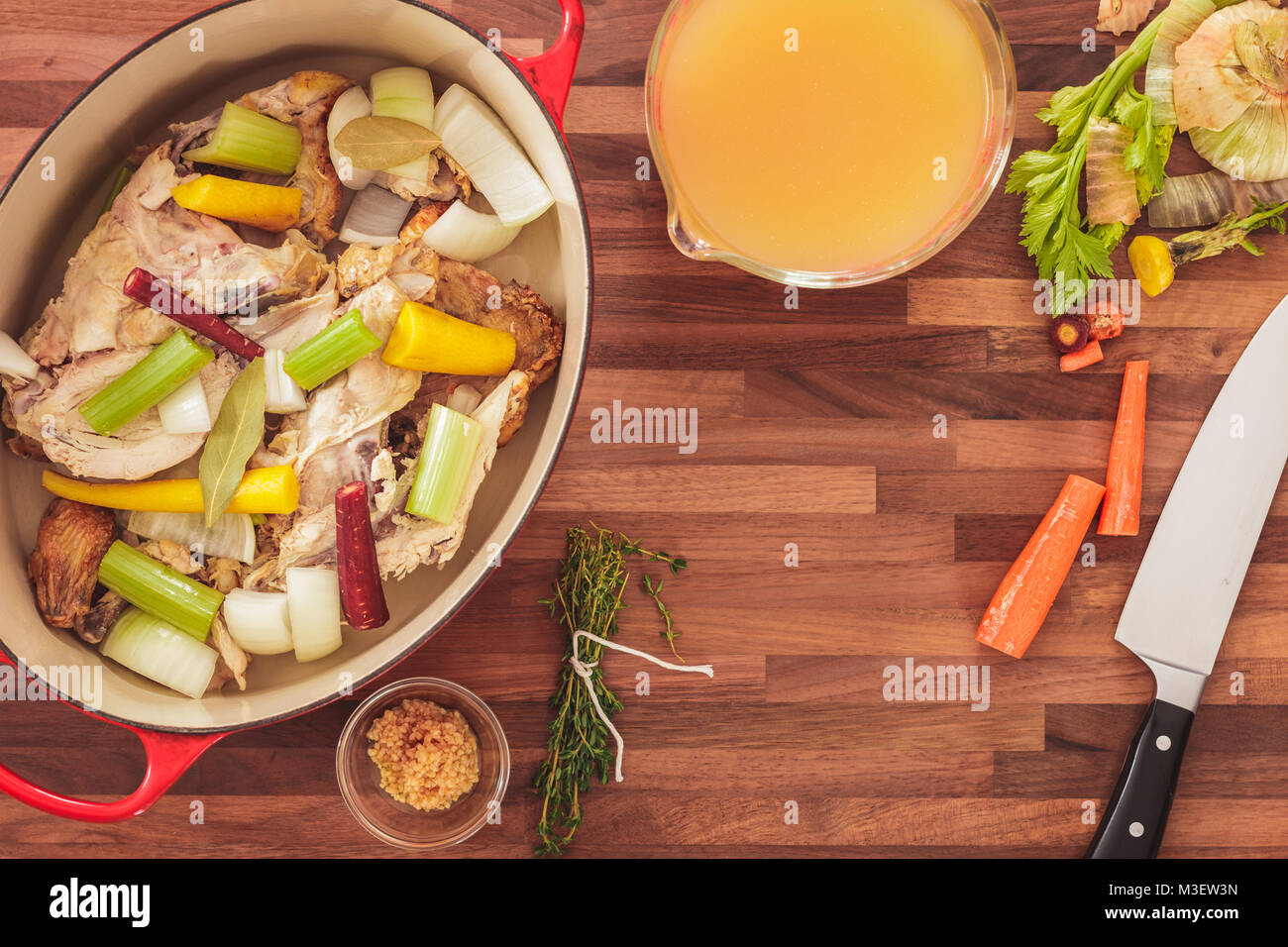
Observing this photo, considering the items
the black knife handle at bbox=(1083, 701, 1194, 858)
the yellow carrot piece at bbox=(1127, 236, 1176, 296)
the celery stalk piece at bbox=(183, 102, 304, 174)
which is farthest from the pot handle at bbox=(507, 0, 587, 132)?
the black knife handle at bbox=(1083, 701, 1194, 858)

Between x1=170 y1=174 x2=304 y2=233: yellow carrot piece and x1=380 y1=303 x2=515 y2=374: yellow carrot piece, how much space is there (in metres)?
0.29

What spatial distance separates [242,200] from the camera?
143cm

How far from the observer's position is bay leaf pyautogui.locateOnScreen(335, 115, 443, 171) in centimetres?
142

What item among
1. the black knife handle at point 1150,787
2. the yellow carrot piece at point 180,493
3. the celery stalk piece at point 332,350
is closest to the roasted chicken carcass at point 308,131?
the celery stalk piece at point 332,350

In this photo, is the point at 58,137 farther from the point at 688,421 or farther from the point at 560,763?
the point at 560,763

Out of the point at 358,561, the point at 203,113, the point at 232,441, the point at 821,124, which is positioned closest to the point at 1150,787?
the point at 821,124

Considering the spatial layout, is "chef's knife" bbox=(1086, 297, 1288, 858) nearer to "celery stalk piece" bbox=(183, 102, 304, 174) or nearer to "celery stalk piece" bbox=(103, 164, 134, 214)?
"celery stalk piece" bbox=(183, 102, 304, 174)

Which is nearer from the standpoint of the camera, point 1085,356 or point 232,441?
point 232,441

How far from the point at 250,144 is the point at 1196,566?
1900mm

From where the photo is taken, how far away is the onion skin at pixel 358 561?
139cm

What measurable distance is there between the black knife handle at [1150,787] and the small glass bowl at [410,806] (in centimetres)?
119

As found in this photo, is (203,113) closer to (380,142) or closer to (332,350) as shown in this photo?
(380,142)
